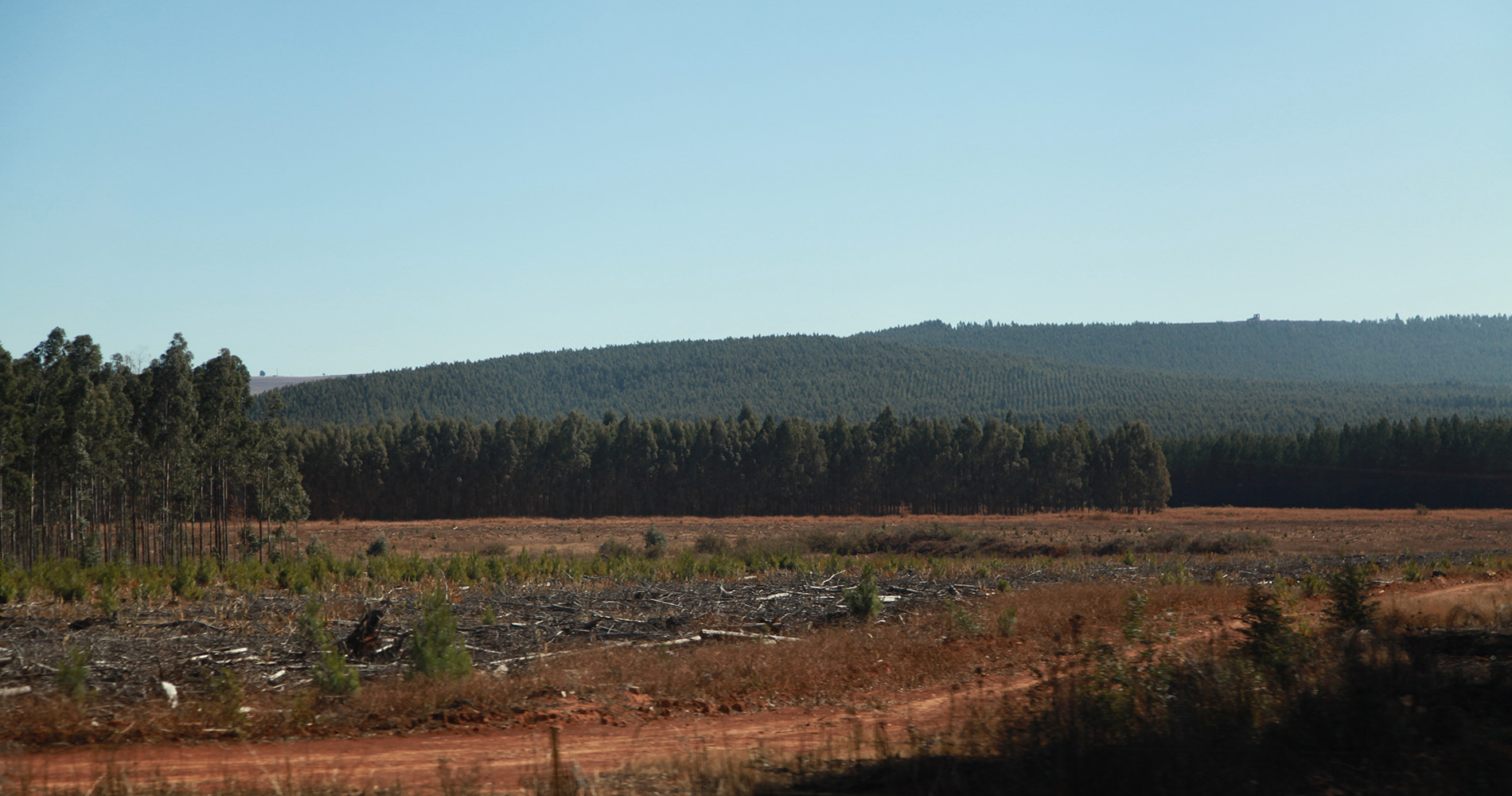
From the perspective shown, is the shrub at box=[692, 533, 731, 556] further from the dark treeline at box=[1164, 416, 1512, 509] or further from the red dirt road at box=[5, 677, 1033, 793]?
the dark treeline at box=[1164, 416, 1512, 509]

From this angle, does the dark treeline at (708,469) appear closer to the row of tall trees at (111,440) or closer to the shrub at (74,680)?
the row of tall trees at (111,440)

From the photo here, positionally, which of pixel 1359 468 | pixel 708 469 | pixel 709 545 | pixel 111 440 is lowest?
pixel 709 545

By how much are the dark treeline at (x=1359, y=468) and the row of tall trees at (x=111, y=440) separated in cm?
10807

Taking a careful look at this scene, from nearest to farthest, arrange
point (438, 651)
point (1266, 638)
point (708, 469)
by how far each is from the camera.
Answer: point (1266, 638), point (438, 651), point (708, 469)

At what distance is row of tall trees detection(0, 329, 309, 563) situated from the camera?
124ft

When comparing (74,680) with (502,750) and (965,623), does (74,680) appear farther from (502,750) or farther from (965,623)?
(965,623)

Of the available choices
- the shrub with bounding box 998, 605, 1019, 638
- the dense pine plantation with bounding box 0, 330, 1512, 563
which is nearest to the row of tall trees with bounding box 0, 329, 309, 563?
the shrub with bounding box 998, 605, 1019, 638

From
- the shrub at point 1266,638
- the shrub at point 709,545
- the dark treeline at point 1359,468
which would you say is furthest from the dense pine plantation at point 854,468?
the shrub at point 1266,638

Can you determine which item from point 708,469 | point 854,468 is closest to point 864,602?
point 854,468

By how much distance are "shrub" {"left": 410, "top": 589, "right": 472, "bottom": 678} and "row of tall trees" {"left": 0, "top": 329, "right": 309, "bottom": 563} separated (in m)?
30.7

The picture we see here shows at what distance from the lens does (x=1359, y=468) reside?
105250mm

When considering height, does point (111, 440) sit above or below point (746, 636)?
above

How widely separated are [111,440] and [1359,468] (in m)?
117

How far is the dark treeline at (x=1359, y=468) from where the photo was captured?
97062 mm
